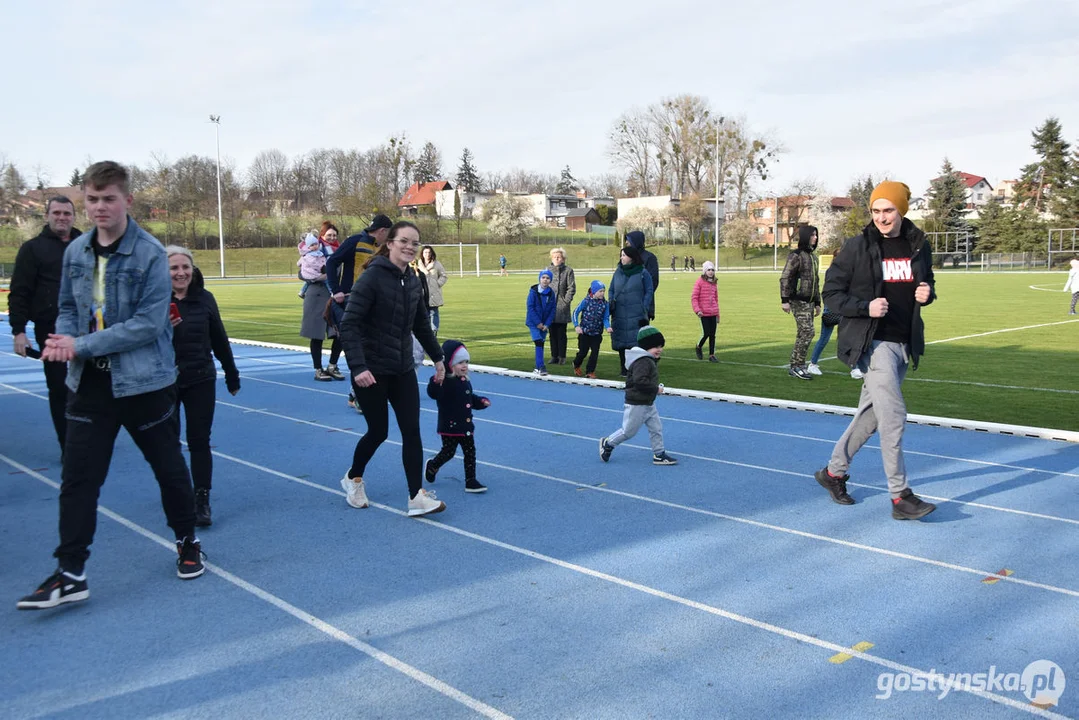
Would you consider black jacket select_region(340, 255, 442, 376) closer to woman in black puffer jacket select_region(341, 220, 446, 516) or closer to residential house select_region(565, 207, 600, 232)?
woman in black puffer jacket select_region(341, 220, 446, 516)

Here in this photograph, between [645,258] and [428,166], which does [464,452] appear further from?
[428,166]

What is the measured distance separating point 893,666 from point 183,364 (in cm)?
453

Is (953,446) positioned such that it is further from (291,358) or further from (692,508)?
(291,358)

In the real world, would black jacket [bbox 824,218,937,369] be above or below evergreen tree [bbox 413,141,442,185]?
below

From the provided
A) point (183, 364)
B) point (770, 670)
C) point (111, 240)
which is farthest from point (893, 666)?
point (183, 364)

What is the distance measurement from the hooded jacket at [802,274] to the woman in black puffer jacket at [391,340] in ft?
24.1

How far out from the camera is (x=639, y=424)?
7.35 meters

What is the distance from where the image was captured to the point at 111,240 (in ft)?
14.3

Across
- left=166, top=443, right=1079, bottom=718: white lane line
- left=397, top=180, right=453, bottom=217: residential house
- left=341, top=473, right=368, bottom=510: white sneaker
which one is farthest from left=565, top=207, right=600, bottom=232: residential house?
left=166, top=443, right=1079, bottom=718: white lane line

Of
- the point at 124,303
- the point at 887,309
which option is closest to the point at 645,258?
the point at 887,309

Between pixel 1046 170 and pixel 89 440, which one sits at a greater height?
pixel 1046 170

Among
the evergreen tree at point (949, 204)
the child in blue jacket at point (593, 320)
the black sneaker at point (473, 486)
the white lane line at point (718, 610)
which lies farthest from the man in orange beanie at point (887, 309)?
the evergreen tree at point (949, 204)

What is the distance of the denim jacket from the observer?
14.2 feet

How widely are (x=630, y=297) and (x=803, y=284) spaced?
2.47 m
